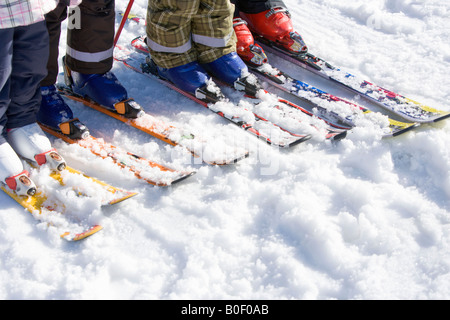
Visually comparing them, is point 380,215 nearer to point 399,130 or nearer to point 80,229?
point 399,130

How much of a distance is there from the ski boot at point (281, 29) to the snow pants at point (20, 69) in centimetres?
189

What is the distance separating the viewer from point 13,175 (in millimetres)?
2055

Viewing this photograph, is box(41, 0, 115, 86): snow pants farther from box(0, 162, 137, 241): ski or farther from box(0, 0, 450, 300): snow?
box(0, 162, 137, 241): ski

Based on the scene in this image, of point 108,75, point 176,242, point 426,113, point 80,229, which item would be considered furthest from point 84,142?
point 426,113

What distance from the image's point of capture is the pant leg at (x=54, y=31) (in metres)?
2.21

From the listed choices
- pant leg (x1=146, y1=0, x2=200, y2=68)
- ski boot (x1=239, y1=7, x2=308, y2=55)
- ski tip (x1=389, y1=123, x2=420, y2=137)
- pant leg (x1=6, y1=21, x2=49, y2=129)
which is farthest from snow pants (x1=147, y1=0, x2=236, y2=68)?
ski tip (x1=389, y1=123, x2=420, y2=137)

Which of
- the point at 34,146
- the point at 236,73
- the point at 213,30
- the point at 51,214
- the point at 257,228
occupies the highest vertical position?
the point at 213,30

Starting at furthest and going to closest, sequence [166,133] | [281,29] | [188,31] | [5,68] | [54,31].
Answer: [281,29] < [188,31] < [166,133] < [54,31] < [5,68]

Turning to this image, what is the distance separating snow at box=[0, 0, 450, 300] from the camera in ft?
5.56

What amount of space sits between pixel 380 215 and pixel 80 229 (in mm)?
1452

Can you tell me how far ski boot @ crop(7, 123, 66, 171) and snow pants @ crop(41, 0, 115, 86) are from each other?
0.43 meters

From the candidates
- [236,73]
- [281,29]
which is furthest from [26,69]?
[281,29]

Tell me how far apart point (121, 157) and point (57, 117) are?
1.66 ft

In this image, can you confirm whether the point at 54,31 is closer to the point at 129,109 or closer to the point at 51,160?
the point at 129,109
